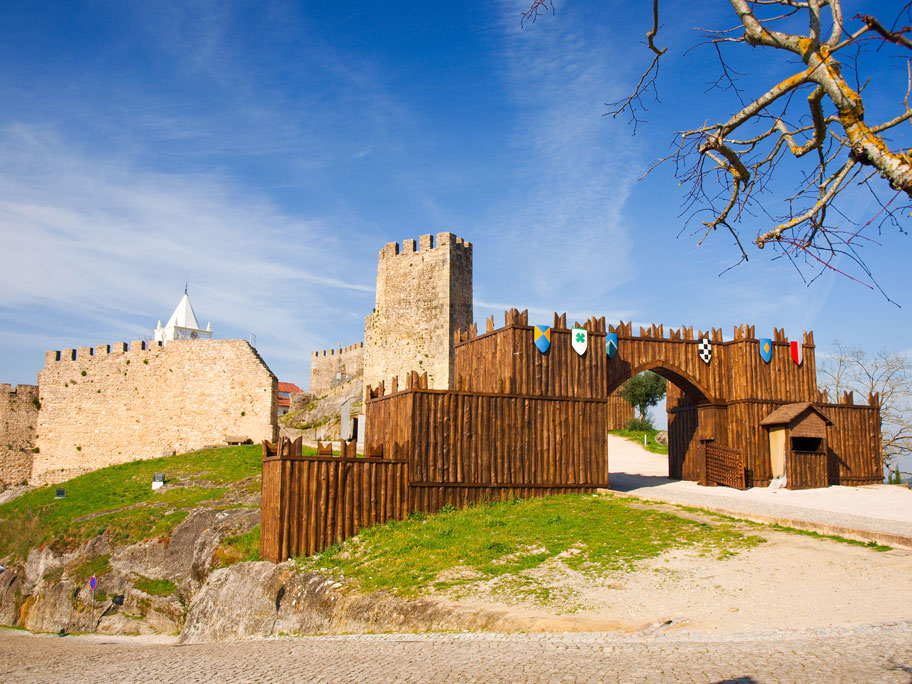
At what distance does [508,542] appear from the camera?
512 inches

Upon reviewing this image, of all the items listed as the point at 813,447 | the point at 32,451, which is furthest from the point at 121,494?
the point at 813,447

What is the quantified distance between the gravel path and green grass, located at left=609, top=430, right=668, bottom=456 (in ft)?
26.8

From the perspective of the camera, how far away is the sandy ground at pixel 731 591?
8.48 metres

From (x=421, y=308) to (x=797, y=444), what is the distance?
16.6 metres

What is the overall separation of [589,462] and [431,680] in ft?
38.7

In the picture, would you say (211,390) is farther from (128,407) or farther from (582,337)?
(582,337)

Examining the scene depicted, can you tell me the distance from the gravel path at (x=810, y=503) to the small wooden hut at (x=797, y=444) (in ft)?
1.36

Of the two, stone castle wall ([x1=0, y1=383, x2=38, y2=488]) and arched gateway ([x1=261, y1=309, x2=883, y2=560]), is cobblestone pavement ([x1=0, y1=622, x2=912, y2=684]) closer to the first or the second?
arched gateway ([x1=261, y1=309, x2=883, y2=560])

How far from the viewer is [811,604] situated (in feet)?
29.4

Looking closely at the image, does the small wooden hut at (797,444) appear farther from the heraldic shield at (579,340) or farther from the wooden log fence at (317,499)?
the wooden log fence at (317,499)

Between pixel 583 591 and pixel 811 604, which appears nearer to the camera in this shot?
pixel 811 604

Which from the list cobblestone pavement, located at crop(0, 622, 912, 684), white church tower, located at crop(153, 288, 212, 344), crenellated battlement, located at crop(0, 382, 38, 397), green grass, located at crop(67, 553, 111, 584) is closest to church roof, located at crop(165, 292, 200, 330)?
white church tower, located at crop(153, 288, 212, 344)

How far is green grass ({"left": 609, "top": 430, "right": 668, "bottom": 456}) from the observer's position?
32606 millimetres

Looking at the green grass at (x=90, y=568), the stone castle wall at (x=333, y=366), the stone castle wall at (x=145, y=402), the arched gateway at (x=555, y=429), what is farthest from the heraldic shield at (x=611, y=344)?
the stone castle wall at (x=333, y=366)
